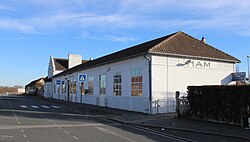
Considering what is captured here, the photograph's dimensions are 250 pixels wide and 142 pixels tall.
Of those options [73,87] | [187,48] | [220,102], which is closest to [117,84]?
[187,48]

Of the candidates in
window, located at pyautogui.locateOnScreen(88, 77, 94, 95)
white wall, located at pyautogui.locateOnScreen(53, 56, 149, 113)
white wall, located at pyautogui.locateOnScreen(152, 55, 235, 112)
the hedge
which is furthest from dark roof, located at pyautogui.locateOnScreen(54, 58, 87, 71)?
the hedge

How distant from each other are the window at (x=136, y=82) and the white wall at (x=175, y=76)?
5.00 ft

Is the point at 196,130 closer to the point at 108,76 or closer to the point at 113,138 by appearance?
the point at 113,138

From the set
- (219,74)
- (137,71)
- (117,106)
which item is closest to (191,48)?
(219,74)

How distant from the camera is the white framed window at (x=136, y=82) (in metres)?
22.4

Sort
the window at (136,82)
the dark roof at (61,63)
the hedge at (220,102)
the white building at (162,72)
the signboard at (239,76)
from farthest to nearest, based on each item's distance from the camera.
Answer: the dark roof at (61,63) → the signboard at (239,76) → the window at (136,82) → the white building at (162,72) → the hedge at (220,102)

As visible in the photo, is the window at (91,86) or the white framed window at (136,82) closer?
the white framed window at (136,82)

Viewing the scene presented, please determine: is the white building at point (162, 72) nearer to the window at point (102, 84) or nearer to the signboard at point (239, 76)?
the signboard at point (239, 76)

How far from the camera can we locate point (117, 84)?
85.8ft

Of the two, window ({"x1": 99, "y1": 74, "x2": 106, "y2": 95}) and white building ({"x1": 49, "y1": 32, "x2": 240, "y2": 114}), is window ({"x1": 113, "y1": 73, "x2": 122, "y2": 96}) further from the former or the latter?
window ({"x1": 99, "y1": 74, "x2": 106, "y2": 95})

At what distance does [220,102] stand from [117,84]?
480 inches

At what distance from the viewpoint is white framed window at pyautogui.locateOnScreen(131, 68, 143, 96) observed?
22.4 meters

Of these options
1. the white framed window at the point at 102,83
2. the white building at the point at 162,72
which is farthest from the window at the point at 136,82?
the white framed window at the point at 102,83

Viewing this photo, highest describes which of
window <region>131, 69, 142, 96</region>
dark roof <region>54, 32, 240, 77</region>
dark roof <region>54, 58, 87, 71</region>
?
dark roof <region>54, 58, 87, 71</region>
